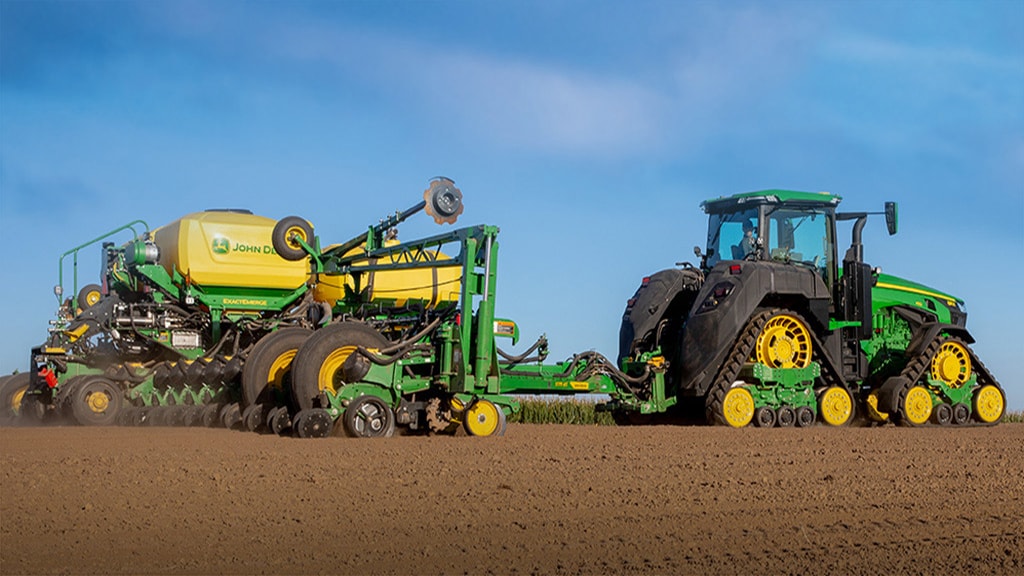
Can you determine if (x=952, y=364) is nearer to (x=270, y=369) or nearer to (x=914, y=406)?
(x=914, y=406)

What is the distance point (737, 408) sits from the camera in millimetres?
13055

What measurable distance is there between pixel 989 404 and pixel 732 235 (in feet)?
14.2

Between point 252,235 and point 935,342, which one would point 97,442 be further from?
point 935,342

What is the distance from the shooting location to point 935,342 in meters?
14.7

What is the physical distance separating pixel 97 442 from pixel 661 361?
21.0ft

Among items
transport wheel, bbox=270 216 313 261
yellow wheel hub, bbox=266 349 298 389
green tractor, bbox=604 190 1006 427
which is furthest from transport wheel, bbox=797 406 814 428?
transport wheel, bbox=270 216 313 261

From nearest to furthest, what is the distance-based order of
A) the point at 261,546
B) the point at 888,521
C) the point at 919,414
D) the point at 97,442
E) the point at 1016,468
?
1. the point at 261,546
2. the point at 888,521
3. the point at 1016,468
4. the point at 97,442
5. the point at 919,414

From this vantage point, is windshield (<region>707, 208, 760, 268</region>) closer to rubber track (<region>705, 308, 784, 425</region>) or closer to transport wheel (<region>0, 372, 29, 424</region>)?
rubber track (<region>705, 308, 784, 425</region>)

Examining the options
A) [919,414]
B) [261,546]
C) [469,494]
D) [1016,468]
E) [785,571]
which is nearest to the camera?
[785,571]

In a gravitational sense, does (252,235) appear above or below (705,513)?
above

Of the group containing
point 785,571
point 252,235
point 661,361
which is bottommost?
point 785,571

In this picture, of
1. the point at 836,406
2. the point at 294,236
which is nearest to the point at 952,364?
the point at 836,406

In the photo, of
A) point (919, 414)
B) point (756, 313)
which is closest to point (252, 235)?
point (756, 313)

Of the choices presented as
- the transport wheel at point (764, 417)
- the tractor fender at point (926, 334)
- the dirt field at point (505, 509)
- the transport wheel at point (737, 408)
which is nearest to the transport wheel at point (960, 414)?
the tractor fender at point (926, 334)
